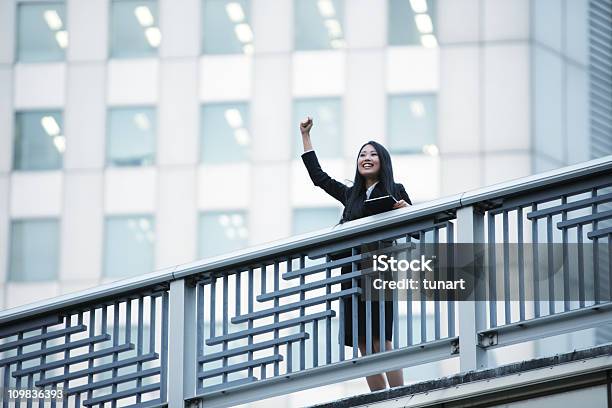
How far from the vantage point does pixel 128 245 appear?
42.6 m

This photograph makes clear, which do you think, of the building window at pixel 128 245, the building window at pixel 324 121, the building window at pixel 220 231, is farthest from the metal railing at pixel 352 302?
the building window at pixel 128 245

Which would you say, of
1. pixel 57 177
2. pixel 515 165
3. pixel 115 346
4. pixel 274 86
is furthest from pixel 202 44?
pixel 115 346

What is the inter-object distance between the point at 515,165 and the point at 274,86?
20.9 ft

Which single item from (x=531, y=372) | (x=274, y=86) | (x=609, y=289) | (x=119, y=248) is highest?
(x=274, y=86)

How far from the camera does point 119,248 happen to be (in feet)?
140

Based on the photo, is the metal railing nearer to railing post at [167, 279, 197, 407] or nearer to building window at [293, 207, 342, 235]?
railing post at [167, 279, 197, 407]

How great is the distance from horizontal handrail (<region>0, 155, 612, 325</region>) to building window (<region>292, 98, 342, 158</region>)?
30713 mm

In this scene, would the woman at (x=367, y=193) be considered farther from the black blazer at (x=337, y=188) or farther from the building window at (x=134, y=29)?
the building window at (x=134, y=29)

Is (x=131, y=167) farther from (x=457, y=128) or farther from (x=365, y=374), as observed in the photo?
(x=365, y=374)

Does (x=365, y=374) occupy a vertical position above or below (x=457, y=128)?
below

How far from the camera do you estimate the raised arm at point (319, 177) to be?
10562mm

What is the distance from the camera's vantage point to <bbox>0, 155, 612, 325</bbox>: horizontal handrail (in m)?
Answer: 9.03

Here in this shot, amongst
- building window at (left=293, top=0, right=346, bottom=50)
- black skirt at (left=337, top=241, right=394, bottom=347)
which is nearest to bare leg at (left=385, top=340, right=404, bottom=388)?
black skirt at (left=337, top=241, right=394, bottom=347)

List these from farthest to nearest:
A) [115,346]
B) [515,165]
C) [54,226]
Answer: [54,226]
[515,165]
[115,346]
